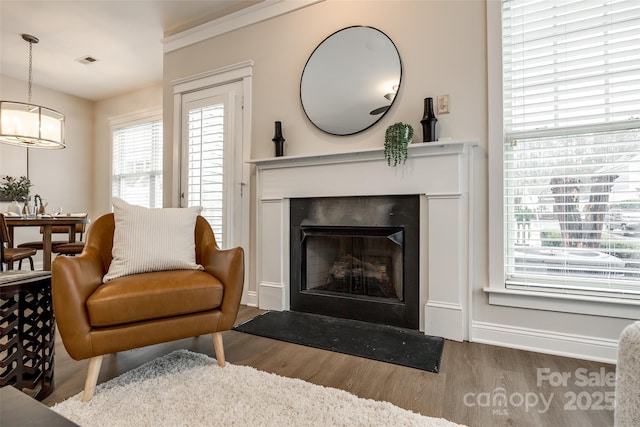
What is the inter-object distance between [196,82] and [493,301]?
3297 mm

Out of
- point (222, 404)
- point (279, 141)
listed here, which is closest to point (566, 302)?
point (222, 404)

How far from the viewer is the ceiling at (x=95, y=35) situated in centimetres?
306

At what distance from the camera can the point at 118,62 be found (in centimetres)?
412

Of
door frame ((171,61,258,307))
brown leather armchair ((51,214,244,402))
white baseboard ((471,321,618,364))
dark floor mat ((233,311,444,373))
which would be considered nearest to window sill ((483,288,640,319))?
white baseboard ((471,321,618,364))

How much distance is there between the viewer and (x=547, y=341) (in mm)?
1904

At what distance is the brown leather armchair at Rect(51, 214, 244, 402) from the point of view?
52.7 inches

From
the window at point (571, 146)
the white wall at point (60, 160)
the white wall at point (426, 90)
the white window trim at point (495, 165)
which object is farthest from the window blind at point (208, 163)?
the white wall at point (60, 160)

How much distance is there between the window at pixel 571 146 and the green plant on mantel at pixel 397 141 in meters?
0.61

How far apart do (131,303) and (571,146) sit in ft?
8.30

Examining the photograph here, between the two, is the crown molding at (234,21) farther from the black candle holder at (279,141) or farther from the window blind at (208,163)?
the black candle holder at (279,141)

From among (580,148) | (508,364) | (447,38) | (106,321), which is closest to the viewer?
(106,321)

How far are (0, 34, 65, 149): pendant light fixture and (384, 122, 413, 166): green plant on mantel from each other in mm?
3197

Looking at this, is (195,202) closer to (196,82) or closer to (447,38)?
(196,82)

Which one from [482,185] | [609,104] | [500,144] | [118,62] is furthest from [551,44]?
[118,62]
